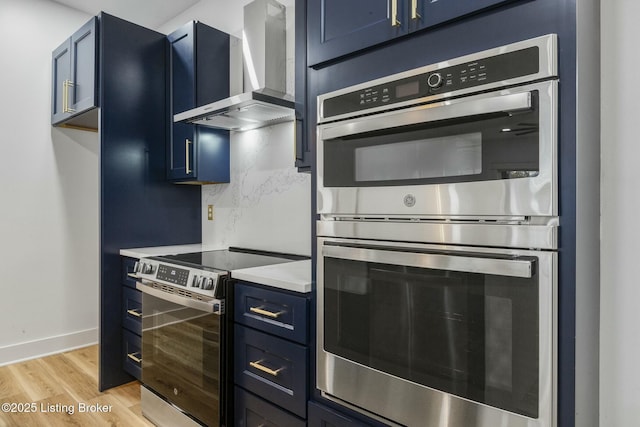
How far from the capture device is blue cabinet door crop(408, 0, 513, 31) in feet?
3.60

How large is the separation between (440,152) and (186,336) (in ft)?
5.13

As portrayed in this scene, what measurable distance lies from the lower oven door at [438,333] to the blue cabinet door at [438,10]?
25.7 inches

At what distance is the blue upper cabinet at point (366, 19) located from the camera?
1.16 meters

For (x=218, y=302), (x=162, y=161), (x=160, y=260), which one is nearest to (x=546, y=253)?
(x=218, y=302)

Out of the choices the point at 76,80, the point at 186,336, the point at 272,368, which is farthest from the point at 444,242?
the point at 76,80

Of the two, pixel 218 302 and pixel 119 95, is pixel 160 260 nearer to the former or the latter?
pixel 218 302

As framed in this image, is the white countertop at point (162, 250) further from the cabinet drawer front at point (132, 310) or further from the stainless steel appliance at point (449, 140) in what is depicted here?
the stainless steel appliance at point (449, 140)

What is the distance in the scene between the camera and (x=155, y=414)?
2258 millimetres

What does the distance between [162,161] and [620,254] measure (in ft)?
9.00

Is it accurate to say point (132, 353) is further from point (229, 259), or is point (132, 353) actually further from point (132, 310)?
point (229, 259)

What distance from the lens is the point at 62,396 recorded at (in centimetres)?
255

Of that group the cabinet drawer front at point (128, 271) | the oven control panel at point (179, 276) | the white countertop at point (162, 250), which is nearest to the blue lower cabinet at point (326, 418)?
the oven control panel at point (179, 276)

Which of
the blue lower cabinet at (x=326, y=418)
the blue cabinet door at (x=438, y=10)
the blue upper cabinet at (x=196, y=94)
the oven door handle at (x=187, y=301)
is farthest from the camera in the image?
the blue upper cabinet at (x=196, y=94)

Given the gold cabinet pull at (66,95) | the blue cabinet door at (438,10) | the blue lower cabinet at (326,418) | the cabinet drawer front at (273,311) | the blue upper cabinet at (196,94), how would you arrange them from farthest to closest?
1. the gold cabinet pull at (66,95)
2. the blue upper cabinet at (196,94)
3. the cabinet drawer front at (273,311)
4. the blue lower cabinet at (326,418)
5. the blue cabinet door at (438,10)
